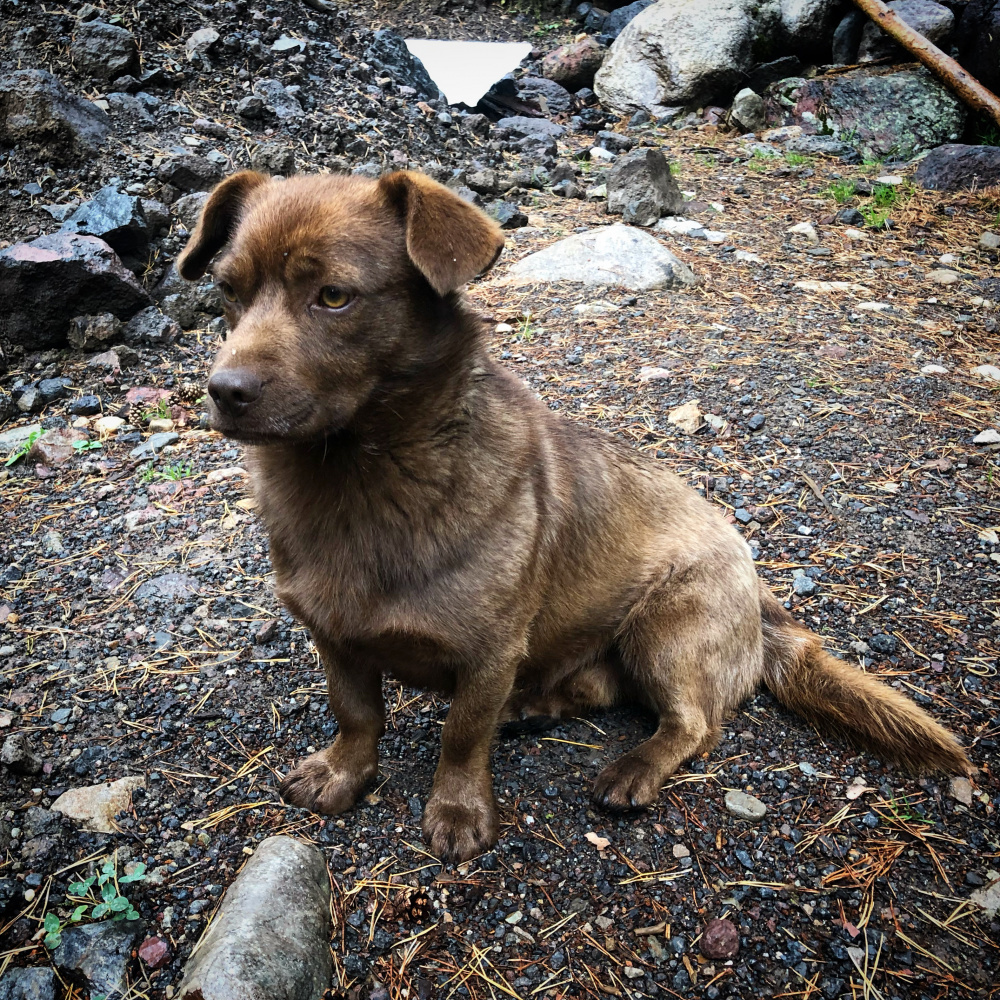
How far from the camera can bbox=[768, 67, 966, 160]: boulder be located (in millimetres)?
9664

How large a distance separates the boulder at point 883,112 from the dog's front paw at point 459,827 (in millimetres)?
9676

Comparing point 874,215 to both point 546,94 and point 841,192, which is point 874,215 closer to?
point 841,192

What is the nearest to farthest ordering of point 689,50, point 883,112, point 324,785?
point 324,785 < point 883,112 < point 689,50

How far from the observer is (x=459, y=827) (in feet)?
8.98

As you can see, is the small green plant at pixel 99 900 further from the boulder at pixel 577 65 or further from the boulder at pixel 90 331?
the boulder at pixel 577 65

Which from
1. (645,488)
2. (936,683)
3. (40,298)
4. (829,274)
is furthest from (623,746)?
(829,274)

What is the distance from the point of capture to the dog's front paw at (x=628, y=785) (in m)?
2.83

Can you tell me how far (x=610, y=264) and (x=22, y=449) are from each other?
4.53 meters

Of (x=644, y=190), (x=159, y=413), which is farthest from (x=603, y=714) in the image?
(x=644, y=190)

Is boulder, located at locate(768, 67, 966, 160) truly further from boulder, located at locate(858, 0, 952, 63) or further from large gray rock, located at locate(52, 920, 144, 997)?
large gray rock, located at locate(52, 920, 144, 997)

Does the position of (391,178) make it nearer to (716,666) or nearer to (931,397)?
(716,666)

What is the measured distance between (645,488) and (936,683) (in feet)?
4.90

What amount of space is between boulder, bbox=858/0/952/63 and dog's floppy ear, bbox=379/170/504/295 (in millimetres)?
11177

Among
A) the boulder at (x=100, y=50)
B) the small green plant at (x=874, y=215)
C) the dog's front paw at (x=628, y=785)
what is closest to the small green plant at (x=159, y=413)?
the dog's front paw at (x=628, y=785)
